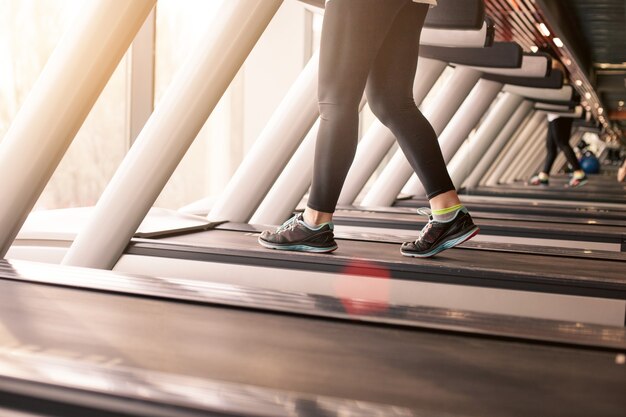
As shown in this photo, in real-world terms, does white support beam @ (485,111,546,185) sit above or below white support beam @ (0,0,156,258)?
below

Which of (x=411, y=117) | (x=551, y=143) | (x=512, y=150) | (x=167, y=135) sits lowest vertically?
(x=512, y=150)

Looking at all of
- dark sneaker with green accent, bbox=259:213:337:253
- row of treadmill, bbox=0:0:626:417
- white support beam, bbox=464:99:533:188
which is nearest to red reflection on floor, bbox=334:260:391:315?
row of treadmill, bbox=0:0:626:417

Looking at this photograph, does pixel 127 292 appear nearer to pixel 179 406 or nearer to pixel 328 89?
pixel 179 406

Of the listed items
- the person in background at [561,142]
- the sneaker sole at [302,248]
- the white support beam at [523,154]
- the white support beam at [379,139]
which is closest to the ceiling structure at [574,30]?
the person in background at [561,142]

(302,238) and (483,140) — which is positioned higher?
(302,238)

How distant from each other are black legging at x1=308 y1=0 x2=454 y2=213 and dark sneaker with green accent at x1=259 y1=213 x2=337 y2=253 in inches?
4.4

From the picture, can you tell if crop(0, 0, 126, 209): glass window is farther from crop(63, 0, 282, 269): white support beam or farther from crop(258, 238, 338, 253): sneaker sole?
crop(258, 238, 338, 253): sneaker sole

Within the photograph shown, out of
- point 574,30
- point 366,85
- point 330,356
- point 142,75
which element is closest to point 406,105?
point 366,85

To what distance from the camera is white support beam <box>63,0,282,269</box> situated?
2.56m

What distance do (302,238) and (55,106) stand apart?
88 centimetres

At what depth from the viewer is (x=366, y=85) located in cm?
246

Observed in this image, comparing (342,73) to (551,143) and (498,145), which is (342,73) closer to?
(498,145)

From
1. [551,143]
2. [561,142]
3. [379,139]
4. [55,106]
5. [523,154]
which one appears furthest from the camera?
[523,154]

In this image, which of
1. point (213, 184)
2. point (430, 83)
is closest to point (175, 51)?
point (213, 184)
